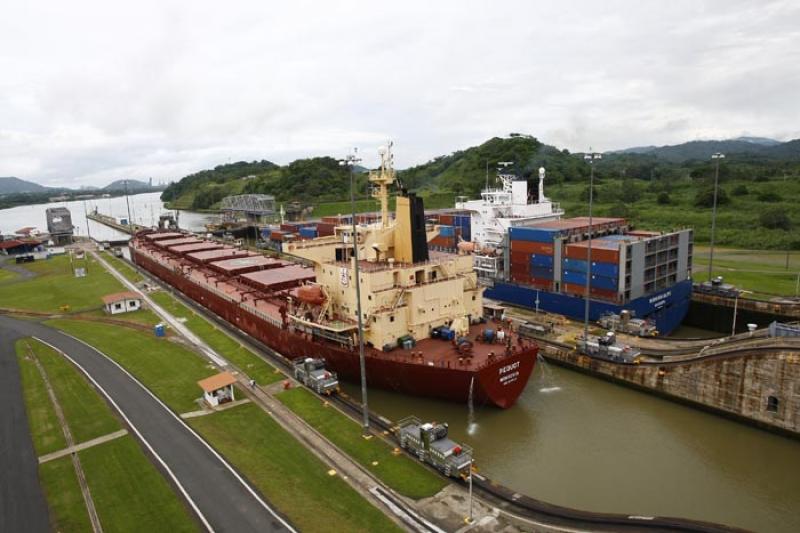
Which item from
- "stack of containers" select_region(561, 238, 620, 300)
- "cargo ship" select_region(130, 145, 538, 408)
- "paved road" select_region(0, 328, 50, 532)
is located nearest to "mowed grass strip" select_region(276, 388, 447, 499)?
"cargo ship" select_region(130, 145, 538, 408)

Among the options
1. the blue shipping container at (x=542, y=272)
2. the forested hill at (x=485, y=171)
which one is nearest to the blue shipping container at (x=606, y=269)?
the blue shipping container at (x=542, y=272)

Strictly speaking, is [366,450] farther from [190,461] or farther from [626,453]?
[626,453]

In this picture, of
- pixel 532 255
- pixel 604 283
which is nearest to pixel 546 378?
pixel 604 283

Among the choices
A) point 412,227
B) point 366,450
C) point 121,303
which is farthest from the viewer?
point 121,303

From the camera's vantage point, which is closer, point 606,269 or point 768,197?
point 606,269

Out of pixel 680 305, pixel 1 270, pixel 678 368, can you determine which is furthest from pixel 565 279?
pixel 1 270

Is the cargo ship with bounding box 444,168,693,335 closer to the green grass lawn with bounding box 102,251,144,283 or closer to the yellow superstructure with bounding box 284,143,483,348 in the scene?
the yellow superstructure with bounding box 284,143,483,348
